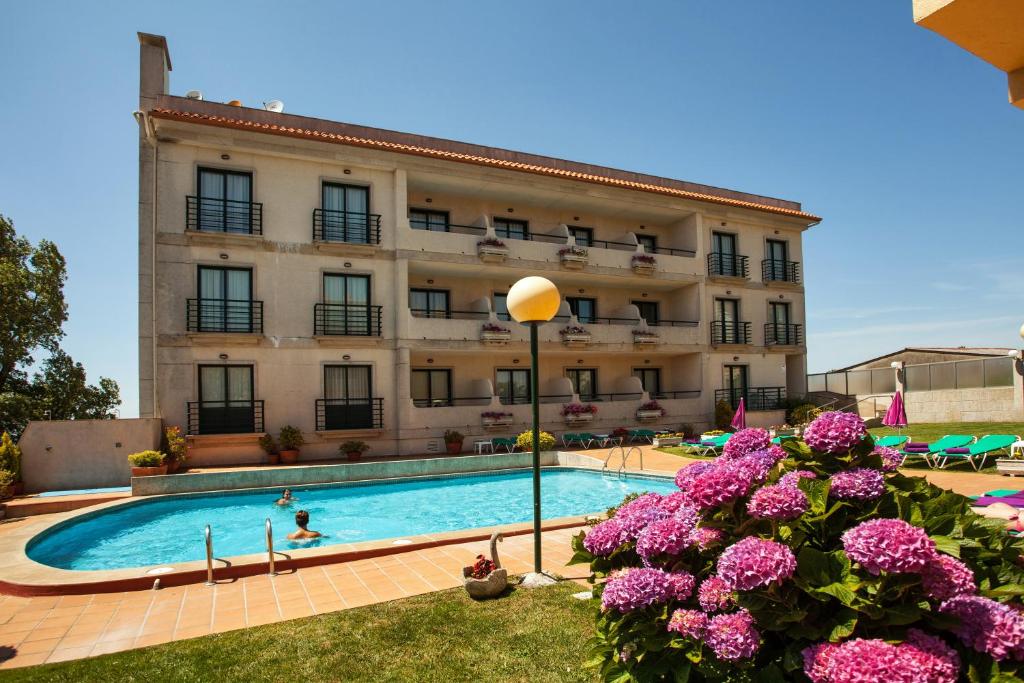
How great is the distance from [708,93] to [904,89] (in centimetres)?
426

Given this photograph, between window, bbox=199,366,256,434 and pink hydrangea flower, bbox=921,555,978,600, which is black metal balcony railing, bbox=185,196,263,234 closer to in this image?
window, bbox=199,366,256,434

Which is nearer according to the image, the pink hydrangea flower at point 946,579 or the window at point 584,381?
the pink hydrangea flower at point 946,579

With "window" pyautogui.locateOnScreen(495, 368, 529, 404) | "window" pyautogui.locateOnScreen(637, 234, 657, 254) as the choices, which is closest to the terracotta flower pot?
"window" pyautogui.locateOnScreen(495, 368, 529, 404)

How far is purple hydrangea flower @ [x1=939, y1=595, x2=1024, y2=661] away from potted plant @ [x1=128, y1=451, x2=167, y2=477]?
17810mm

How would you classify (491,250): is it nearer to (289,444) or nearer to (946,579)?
(289,444)

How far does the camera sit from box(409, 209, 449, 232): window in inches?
891

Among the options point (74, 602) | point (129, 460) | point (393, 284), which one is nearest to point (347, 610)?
point (74, 602)

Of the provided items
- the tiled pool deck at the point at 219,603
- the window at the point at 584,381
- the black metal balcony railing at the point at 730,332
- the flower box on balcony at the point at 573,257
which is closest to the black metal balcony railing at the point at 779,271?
the black metal balcony railing at the point at 730,332

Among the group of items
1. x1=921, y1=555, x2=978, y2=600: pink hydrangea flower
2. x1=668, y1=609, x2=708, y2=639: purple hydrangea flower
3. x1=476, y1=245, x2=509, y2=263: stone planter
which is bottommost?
x1=668, y1=609, x2=708, y2=639: purple hydrangea flower

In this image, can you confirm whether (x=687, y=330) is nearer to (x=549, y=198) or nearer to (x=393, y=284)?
(x=549, y=198)

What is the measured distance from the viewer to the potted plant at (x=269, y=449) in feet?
59.4

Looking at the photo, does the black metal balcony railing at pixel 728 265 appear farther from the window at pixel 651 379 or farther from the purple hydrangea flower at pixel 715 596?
the purple hydrangea flower at pixel 715 596

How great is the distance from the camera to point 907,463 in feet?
51.2

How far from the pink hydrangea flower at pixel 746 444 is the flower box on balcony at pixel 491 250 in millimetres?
18980
